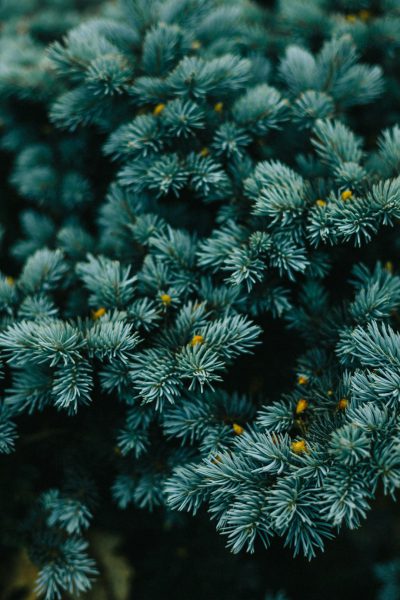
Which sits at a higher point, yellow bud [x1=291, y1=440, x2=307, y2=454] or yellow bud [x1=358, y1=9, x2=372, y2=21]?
yellow bud [x1=358, y1=9, x2=372, y2=21]

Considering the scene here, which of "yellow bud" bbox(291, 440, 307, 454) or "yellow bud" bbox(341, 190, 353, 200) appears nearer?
"yellow bud" bbox(291, 440, 307, 454)

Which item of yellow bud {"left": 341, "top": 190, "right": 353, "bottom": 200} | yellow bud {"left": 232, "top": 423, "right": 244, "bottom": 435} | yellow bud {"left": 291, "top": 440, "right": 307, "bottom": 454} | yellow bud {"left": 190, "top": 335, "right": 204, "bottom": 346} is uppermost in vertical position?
yellow bud {"left": 341, "top": 190, "right": 353, "bottom": 200}

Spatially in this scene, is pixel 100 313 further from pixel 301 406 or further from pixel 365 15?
pixel 365 15

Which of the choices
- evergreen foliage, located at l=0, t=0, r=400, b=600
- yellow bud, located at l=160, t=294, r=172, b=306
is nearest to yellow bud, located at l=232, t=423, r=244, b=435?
evergreen foliage, located at l=0, t=0, r=400, b=600

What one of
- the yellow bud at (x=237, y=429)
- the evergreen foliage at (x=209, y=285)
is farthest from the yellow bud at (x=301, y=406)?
the yellow bud at (x=237, y=429)

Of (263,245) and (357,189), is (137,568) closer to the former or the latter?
(263,245)

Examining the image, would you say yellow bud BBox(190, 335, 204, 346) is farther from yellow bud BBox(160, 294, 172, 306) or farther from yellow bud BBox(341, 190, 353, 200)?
yellow bud BBox(341, 190, 353, 200)

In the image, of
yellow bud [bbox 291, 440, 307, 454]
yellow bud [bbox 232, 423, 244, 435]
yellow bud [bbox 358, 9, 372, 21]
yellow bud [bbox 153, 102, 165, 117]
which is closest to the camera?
yellow bud [bbox 291, 440, 307, 454]

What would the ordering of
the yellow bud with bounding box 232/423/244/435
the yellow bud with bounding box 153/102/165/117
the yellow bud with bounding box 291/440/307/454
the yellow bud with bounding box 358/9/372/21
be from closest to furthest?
the yellow bud with bounding box 291/440/307/454
the yellow bud with bounding box 232/423/244/435
the yellow bud with bounding box 153/102/165/117
the yellow bud with bounding box 358/9/372/21
